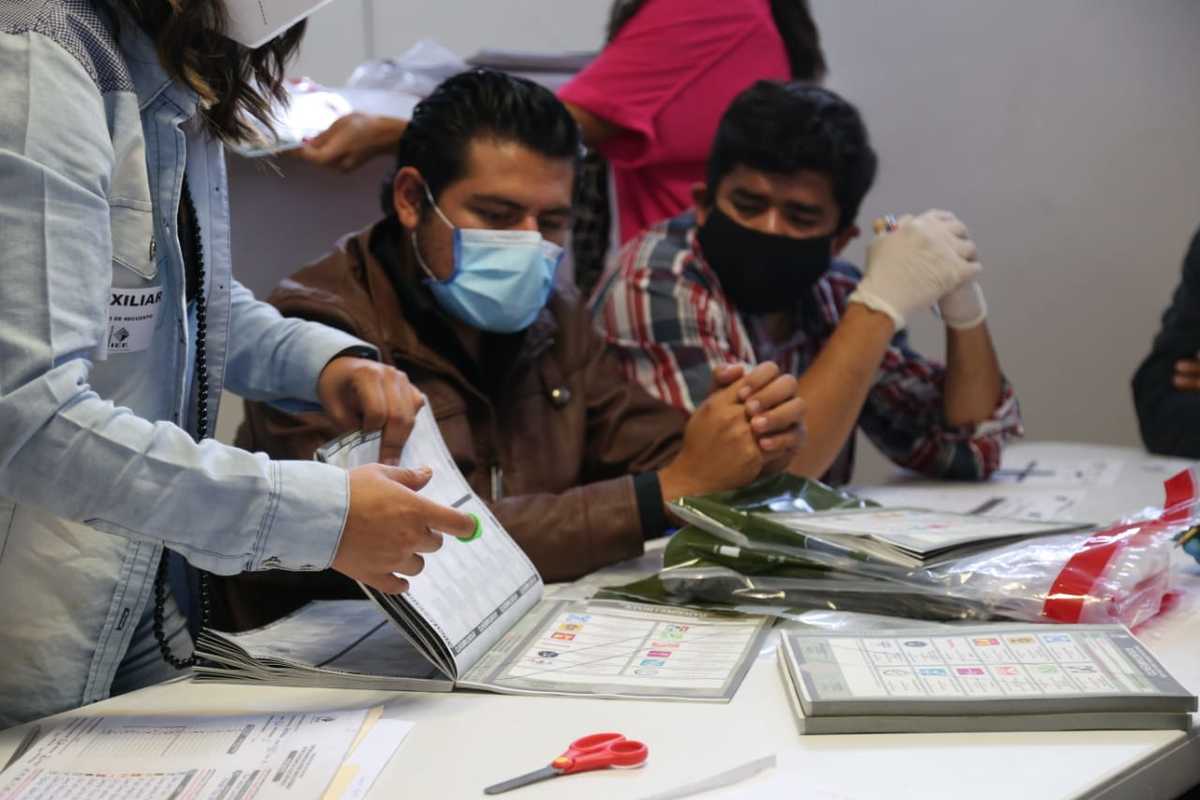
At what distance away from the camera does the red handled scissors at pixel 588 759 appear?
2.52 ft

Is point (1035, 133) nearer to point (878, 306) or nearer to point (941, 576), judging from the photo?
point (878, 306)

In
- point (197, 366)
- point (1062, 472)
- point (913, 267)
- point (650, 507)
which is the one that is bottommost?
point (1062, 472)

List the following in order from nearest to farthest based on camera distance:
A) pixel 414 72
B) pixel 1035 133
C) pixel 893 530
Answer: pixel 893 530 < pixel 414 72 < pixel 1035 133

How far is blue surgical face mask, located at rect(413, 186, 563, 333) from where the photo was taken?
1.51 m

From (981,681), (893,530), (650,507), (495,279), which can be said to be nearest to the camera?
(981,681)

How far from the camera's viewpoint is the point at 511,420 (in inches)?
59.8

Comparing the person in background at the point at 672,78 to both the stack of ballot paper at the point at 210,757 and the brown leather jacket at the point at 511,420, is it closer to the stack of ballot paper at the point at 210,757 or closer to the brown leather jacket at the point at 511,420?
the brown leather jacket at the point at 511,420

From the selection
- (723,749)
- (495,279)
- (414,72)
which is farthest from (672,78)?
(723,749)

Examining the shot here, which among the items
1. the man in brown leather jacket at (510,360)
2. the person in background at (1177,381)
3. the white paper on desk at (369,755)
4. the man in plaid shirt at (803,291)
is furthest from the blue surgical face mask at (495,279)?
the person in background at (1177,381)

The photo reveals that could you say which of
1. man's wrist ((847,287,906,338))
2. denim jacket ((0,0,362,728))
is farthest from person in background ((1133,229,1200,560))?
denim jacket ((0,0,362,728))

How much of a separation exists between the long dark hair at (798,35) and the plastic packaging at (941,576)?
1278mm

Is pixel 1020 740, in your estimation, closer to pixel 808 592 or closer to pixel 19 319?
pixel 808 592

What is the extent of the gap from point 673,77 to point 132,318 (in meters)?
1.41

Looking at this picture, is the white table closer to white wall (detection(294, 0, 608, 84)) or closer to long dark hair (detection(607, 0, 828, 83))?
long dark hair (detection(607, 0, 828, 83))
